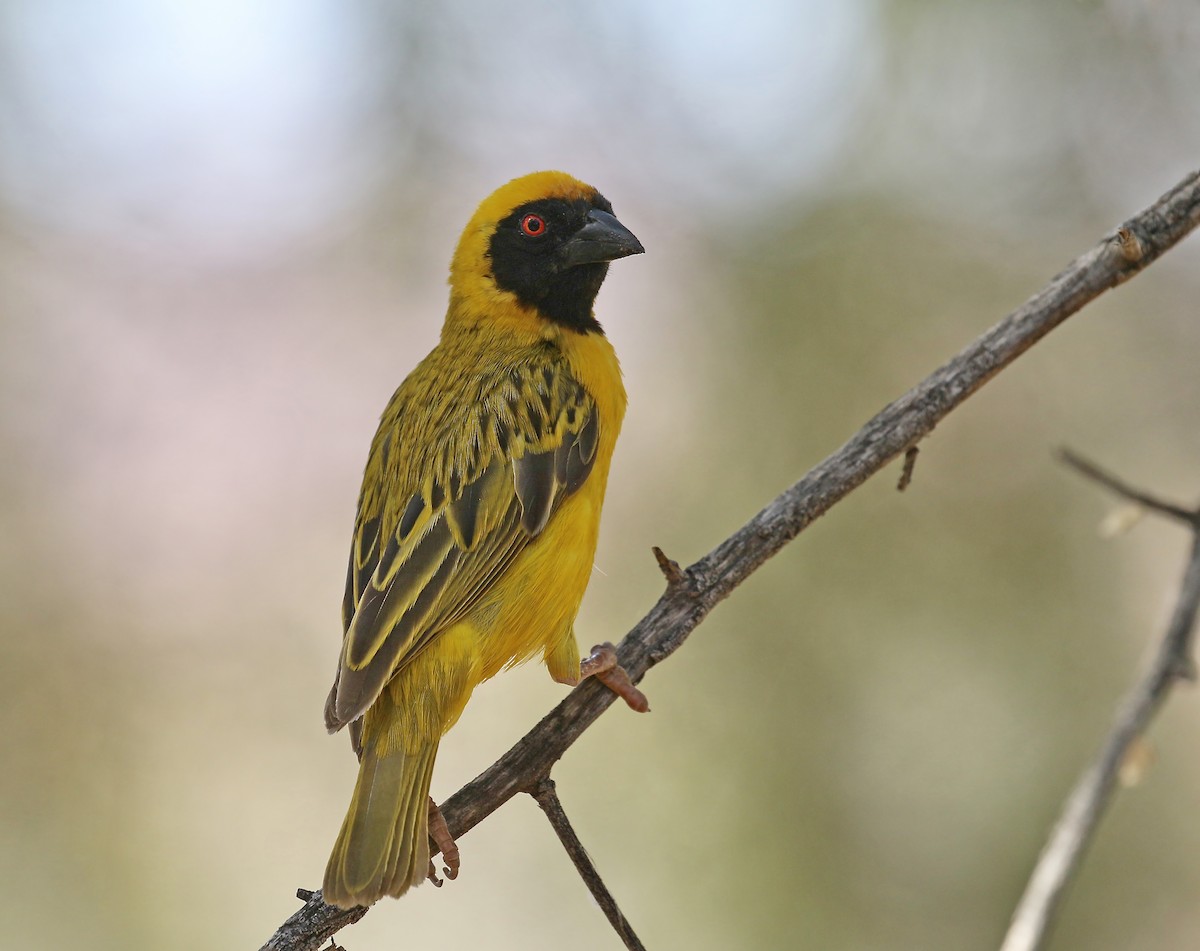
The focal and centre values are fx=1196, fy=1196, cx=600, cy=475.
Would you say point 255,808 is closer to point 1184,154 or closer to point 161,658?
point 161,658

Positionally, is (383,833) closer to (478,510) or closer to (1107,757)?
(478,510)

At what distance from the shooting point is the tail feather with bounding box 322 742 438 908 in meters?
2.82

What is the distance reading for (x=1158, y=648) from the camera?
3.12m

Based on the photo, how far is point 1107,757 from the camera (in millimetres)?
2924

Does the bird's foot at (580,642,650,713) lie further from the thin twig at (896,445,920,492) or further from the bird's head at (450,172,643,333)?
the bird's head at (450,172,643,333)

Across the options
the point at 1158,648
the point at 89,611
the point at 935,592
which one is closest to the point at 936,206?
the point at 935,592

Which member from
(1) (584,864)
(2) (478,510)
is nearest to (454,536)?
(2) (478,510)

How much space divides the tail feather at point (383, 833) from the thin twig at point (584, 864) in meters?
0.41

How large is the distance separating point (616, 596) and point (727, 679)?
795mm

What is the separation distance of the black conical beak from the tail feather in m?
1.85

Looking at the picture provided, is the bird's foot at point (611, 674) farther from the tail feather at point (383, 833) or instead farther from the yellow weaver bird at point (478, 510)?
the tail feather at point (383, 833)

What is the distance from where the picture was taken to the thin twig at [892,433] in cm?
304

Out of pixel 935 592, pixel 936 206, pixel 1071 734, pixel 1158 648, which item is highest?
pixel 936 206

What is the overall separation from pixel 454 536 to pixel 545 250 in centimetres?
130
